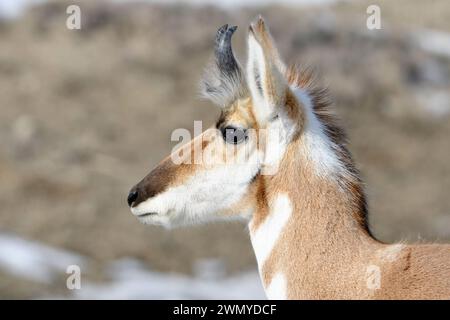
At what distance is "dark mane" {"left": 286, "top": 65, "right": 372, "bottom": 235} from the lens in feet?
16.3

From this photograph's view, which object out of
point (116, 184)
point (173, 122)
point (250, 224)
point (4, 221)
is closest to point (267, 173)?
point (250, 224)

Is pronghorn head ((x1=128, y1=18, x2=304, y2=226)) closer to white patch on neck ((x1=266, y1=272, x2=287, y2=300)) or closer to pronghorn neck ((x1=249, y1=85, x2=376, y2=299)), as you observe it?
pronghorn neck ((x1=249, y1=85, x2=376, y2=299))

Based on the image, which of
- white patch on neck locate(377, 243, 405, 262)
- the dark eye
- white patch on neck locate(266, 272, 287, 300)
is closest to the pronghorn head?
the dark eye

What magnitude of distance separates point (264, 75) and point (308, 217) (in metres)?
0.81

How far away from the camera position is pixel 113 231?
1673 cm

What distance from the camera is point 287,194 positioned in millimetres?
4902

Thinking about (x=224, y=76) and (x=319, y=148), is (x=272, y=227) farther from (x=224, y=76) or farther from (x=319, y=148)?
(x=224, y=76)

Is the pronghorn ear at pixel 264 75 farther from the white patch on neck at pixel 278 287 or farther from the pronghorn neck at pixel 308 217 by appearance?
the white patch on neck at pixel 278 287

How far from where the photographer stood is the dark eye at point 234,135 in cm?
510

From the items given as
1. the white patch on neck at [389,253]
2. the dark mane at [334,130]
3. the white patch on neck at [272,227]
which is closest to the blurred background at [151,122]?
the dark mane at [334,130]

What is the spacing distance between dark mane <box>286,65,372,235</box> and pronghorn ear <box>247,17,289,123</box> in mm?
362

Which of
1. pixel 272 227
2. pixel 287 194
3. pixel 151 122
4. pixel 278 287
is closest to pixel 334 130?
pixel 287 194

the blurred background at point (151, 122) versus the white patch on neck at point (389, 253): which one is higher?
the blurred background at point (151, 122)

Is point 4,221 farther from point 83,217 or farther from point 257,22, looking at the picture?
point 257,22
